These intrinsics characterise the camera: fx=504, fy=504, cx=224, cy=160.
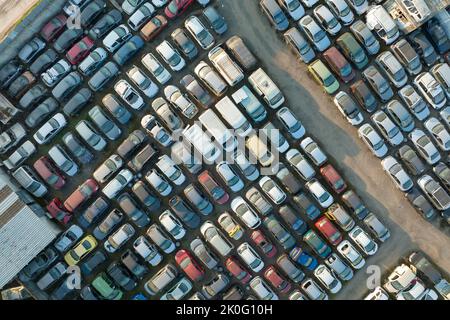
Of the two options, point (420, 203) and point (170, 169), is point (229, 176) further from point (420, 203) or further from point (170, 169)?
point (420, 203)

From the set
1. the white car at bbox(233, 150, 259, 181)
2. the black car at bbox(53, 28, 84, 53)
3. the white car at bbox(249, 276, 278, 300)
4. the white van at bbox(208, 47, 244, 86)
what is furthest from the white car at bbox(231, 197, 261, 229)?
the black car at bbox(53, 28, 84, 53)

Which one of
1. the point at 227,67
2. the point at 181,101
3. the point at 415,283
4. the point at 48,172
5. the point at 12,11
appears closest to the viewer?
the point at 12,11

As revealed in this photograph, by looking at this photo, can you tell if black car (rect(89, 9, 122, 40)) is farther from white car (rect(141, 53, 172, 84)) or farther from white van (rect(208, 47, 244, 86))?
white van (rect(208, 47, 244, 86))

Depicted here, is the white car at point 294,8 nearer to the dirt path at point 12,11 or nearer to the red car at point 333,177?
the red car at point 333,177

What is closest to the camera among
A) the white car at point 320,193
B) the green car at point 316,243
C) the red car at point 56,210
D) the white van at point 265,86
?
the white van at point 265,86

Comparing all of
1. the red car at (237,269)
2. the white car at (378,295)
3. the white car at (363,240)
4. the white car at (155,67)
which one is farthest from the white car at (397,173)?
the white car at (155,67)

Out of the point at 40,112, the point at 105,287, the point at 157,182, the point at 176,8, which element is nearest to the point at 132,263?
Result: the point at 105,287
